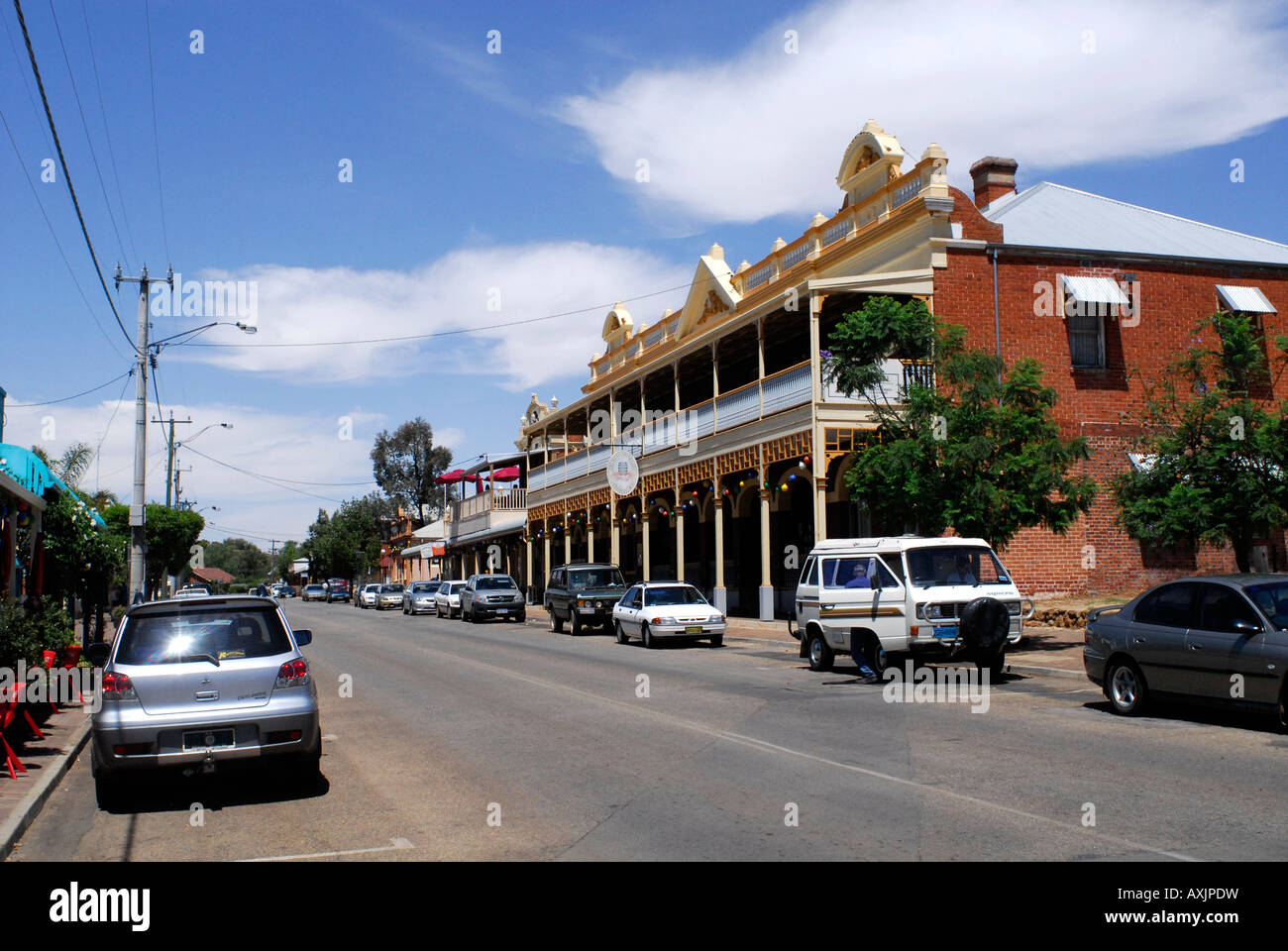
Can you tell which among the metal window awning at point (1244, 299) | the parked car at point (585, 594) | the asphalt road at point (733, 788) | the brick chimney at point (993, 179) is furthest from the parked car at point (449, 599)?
the asphalt road at point (733, 788)

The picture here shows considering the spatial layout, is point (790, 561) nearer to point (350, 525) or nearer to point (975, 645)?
point (975, 645)

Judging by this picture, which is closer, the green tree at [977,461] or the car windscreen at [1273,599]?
the car windscreen at [1273,599]

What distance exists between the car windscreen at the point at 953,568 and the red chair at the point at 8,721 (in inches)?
449

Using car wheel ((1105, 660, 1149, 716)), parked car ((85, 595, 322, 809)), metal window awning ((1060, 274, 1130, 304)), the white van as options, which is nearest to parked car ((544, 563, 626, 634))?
the white van

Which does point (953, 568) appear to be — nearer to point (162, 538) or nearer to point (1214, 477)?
point (1214, 477)

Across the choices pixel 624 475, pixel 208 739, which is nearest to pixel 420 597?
pixel 624 475

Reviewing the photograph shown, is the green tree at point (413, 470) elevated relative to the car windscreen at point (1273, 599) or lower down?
elevated

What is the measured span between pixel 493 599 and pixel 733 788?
107ft

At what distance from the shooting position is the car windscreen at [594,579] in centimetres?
3238

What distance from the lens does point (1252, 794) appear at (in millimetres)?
8094

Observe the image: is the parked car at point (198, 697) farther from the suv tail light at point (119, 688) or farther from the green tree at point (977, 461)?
the green tree at point (977, 461)

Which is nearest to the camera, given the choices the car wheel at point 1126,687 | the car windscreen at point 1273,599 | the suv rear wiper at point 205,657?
the suv rear wiper at point 205,657

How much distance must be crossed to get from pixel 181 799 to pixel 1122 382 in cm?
2514
